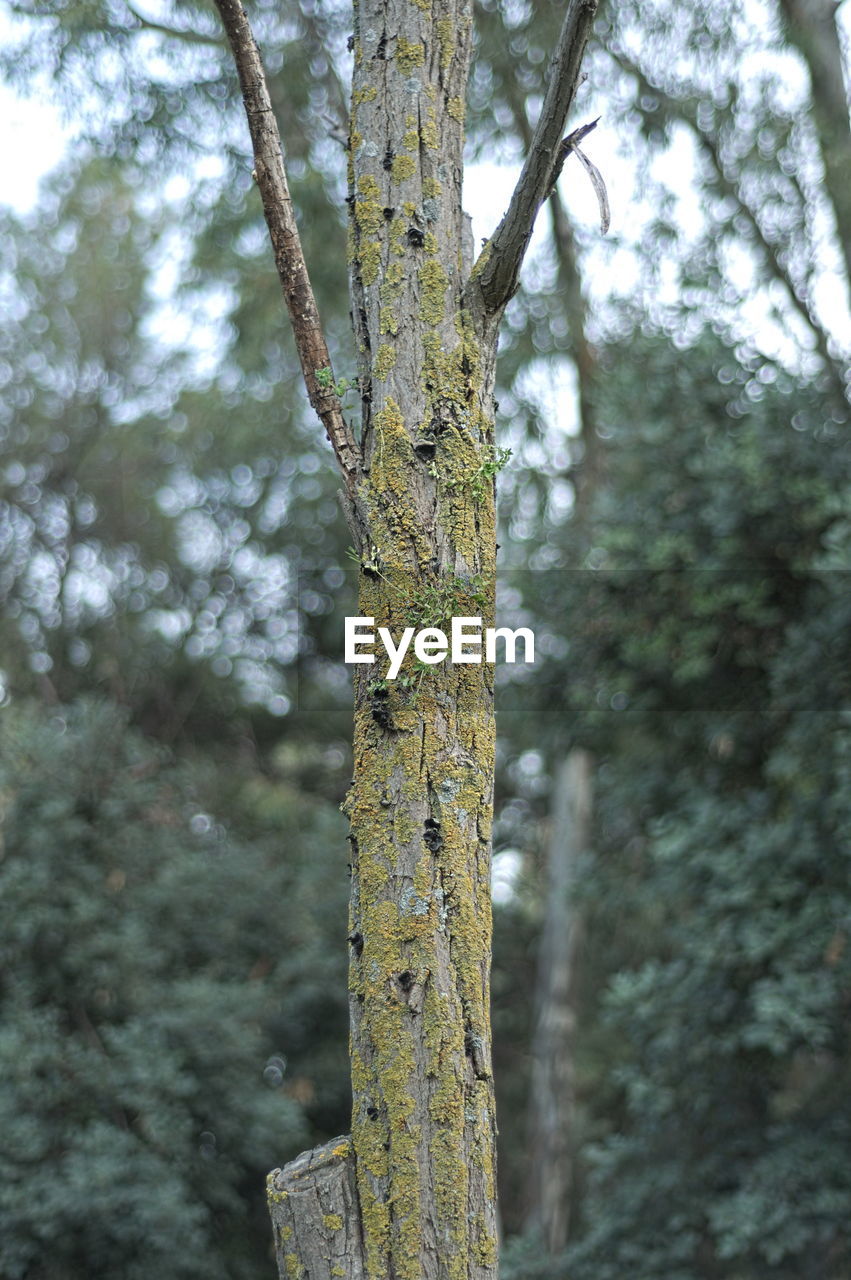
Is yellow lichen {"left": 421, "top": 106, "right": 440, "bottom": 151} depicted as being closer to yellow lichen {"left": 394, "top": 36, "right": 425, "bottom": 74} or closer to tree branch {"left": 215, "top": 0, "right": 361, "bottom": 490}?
yellow lichen {"left": 394, "top": 36, "right": 425, "bottom": 74}

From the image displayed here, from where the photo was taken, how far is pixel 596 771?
7434 millimetres

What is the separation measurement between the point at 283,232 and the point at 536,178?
0.43 meters

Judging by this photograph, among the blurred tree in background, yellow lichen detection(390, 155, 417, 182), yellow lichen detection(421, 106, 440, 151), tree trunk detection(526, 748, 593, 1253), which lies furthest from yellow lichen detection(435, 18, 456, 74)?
tree trunk detection(526, 748, 593, 1253)

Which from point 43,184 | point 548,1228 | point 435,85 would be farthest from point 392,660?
point 43,184

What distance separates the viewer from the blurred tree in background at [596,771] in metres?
5.39

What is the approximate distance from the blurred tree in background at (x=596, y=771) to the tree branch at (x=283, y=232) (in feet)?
10.3

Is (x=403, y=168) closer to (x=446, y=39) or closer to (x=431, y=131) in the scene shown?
(x=431, y=131)

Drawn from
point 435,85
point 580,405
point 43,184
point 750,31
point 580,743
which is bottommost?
point 580,743

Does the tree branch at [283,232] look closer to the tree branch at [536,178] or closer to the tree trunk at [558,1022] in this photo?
the tree branch at [536,178]

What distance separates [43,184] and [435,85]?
1033 centimetres

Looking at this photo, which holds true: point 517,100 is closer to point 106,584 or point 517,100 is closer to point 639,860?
point 639,860

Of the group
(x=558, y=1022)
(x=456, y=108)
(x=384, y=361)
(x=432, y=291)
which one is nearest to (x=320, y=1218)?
(x=384, y=361)

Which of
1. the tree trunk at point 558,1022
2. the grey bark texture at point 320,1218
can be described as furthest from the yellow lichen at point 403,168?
the tree trunk at point 558,1022

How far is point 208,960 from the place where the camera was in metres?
7.44
